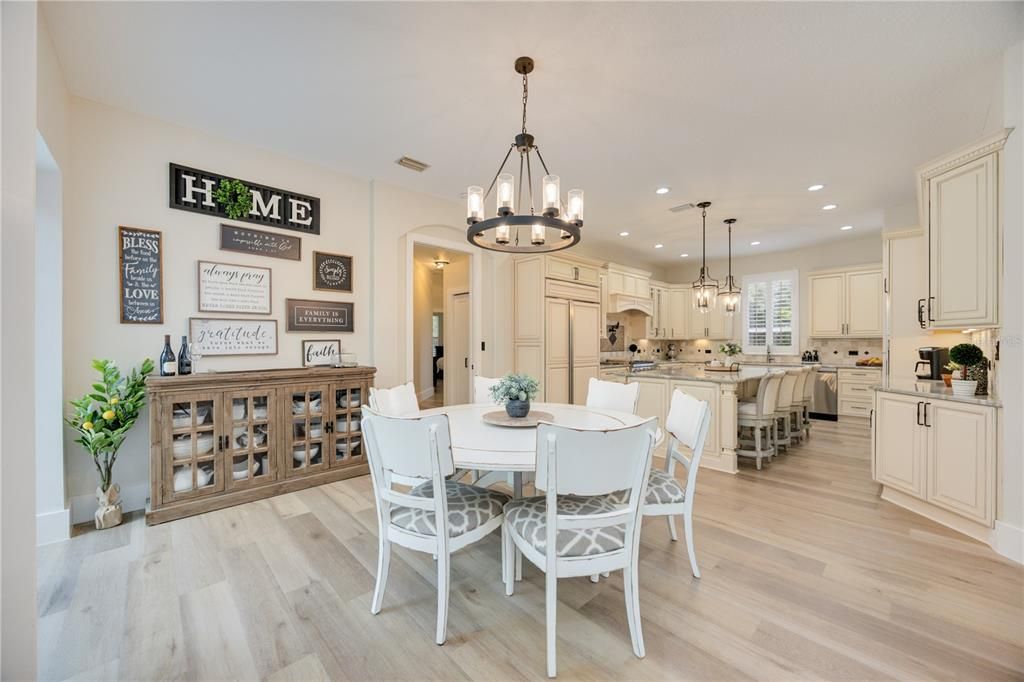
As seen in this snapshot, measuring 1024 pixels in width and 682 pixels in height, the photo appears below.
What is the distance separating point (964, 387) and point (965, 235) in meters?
0.98

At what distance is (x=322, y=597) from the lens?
1.91 metres

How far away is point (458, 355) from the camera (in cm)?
596

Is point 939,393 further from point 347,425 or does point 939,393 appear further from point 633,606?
point 347,425

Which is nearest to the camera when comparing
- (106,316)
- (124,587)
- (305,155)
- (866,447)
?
(124,587)

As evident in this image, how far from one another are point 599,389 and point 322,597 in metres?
2.19

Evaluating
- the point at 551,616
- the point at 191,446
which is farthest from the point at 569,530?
the point at 191,446

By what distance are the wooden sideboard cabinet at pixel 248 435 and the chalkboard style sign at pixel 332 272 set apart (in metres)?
0.83

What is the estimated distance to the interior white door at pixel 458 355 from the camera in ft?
19.2

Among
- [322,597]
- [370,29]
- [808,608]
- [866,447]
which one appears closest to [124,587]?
[322,597]

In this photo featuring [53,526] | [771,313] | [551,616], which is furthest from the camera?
[771,313]

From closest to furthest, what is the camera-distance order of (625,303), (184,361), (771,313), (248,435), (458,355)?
(184,361)
(248,435)
(458,355)
(625,303)
(771,313)

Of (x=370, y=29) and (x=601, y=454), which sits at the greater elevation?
(x=370, y=29)

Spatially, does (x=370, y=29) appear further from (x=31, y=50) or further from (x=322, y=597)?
(x=322, y=597)

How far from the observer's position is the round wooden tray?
7.14 feet
